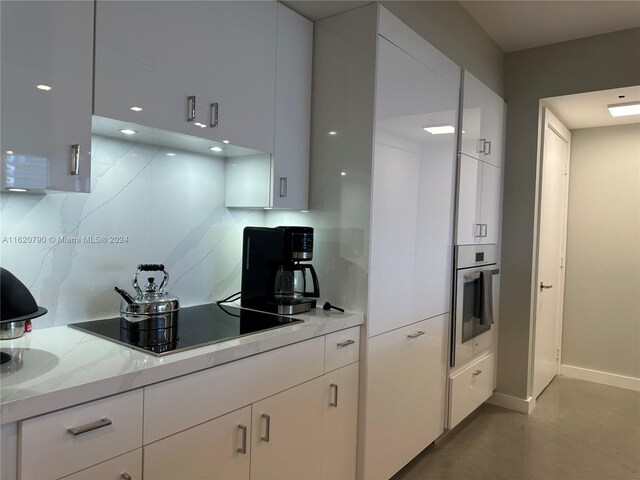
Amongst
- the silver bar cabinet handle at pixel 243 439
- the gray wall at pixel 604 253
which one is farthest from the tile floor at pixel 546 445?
the silver bar cabinet handle at pixel 243 439

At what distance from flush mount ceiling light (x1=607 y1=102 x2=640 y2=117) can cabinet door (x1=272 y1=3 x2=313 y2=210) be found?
258 centimetres

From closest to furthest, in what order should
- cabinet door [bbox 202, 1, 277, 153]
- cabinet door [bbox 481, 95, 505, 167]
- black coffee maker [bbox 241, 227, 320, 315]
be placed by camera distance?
1. cabinet door [bbox 202, 1, 277, 153]
2. black coffee maker [bbox 241, 227, 320, 315]
3. cabinet door [bbox 481, 95, 505, 167]

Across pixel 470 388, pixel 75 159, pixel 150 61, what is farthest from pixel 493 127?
pixel 75 159

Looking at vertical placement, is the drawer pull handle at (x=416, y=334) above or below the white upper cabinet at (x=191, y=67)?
below

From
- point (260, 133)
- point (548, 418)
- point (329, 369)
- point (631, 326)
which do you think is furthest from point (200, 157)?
point (631, 326)

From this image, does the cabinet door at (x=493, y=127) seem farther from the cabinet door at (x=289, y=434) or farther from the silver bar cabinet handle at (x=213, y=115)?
the cabinet door at (x=289, y=434)

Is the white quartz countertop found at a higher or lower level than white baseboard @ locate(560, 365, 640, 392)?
higher

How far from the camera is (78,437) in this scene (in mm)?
1093

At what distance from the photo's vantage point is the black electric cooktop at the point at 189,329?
1.44 metres

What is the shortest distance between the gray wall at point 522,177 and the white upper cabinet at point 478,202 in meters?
0.14

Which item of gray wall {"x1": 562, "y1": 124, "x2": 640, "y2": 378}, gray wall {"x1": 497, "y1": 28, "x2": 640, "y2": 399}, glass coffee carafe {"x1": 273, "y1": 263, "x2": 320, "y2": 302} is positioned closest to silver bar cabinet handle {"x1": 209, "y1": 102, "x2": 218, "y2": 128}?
glass coffee carafe {"x1": 273, "y1": 263, "x2": 320, "y2": 302}

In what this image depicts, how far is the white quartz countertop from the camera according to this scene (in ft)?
3.36

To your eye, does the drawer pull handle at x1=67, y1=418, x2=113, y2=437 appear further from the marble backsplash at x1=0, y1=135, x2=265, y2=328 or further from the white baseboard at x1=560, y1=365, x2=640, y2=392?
the white baseboard at x1=560, y1=365, x2=640, y2=392

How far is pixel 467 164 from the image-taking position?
285 cm
